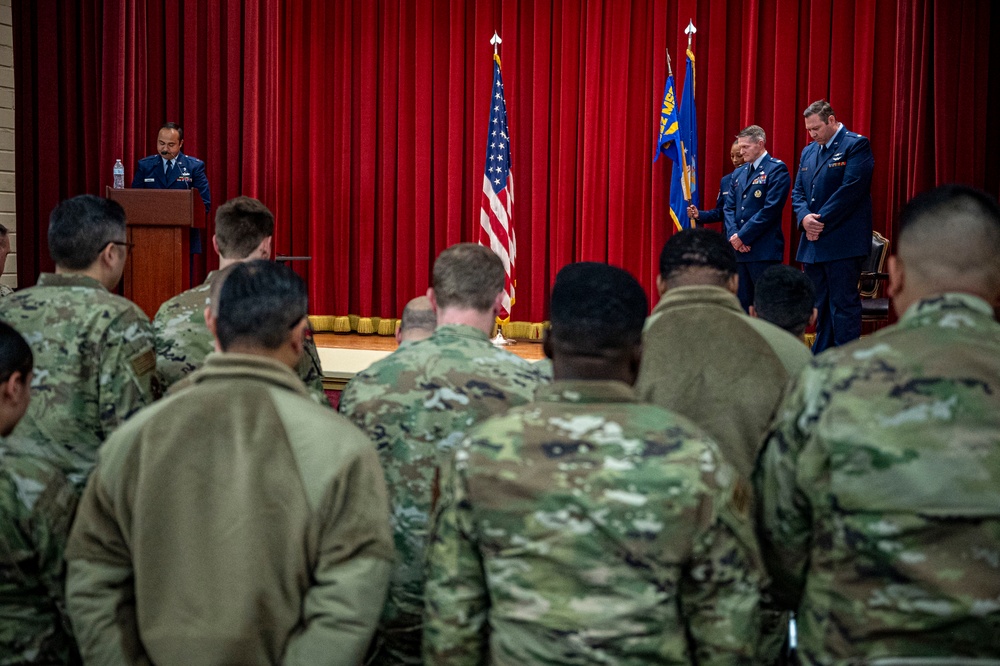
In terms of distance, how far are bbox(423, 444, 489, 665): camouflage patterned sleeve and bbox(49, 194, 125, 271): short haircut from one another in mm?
1490

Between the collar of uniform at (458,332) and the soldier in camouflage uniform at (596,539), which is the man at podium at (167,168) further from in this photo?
the soldier in camouflage uniform at (596,539)

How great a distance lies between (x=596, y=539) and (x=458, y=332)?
0.78m

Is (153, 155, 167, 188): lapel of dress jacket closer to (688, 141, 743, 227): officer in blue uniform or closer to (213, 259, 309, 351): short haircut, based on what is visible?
(688, 141, 743, 227): officer in blue uniform

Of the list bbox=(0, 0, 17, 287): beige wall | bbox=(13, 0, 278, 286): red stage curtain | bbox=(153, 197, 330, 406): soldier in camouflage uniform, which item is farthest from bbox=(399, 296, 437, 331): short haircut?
bbox=(0, 0, 17, 287): beige wall

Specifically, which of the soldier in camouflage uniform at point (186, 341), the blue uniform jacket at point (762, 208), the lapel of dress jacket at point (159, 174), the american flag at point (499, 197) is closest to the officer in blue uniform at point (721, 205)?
the blue uniform jacket at point (762, 208)

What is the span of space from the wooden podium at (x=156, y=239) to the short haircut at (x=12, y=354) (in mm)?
4425

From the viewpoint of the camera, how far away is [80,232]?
8.06 feet

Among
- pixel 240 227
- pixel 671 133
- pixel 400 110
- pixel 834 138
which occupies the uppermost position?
pixel 400 110

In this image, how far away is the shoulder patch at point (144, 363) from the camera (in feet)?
7.61

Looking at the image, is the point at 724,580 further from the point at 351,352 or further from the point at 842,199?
the point at 351,352

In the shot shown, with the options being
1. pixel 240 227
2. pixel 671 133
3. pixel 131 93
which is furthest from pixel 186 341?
pixel 131 93

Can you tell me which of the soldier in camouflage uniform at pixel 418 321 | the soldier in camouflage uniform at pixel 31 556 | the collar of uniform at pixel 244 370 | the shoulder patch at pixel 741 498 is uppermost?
the collar of uniform at pixel 244 370

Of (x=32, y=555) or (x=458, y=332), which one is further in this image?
(x=458, y=332)

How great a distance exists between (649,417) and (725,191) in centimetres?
533
